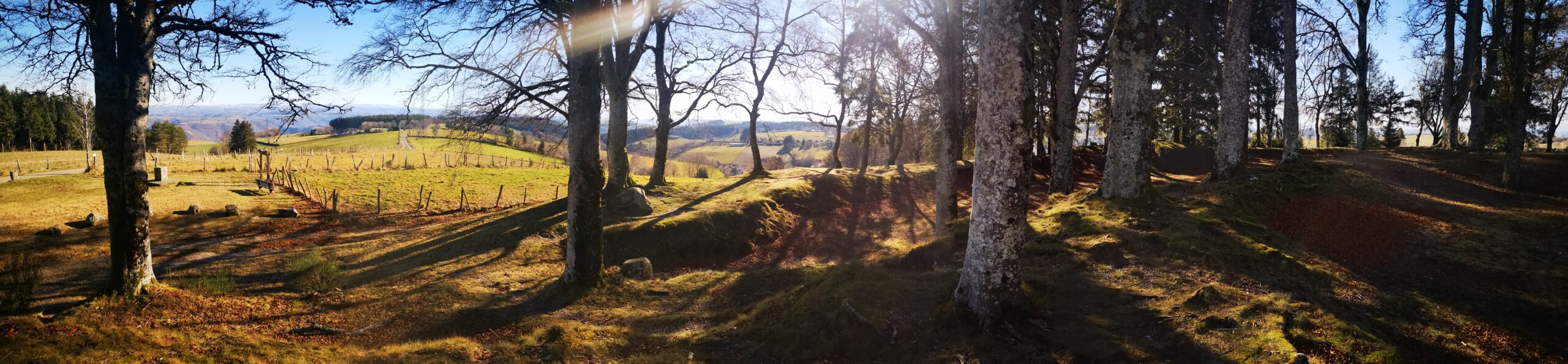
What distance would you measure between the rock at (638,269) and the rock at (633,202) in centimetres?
452

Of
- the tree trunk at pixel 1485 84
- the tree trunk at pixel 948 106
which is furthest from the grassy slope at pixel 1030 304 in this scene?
the tree trunk at pixel 1485 84

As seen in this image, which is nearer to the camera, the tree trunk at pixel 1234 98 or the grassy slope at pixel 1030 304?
the grassy slope at pixel 1030 304

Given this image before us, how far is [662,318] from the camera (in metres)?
9.70

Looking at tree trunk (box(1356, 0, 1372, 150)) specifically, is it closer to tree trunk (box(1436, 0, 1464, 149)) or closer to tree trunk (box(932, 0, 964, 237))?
tree trunk (box(1436, 0, 1464, 149))

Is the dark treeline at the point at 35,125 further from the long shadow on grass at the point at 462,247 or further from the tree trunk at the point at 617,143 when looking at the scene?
the tree trunk at the point at 617,143

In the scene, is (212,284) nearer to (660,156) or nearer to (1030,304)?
(1030,304)

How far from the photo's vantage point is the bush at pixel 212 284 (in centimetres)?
980

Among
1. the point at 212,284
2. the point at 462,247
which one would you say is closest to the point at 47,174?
the point at 462,247

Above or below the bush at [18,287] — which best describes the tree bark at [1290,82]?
above

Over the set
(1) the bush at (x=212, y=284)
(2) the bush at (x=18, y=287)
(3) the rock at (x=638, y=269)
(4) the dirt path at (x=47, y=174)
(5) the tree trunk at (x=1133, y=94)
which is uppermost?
(5) the tree trunk at (x=1133, y=94)

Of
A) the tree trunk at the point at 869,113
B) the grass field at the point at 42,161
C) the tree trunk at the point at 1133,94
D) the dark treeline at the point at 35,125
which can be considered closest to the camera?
the tree trunk at the point at 1133,94

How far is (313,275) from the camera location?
1090cm

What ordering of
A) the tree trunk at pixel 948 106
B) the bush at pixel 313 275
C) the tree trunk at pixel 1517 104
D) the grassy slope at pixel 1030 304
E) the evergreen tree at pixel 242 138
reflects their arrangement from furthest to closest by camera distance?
the evergreen tree at pixel 242 138
the tree trunk at pixel 1517 104
the tree trunk at pixel 948 106
the bush at pixel 313 275
the grassy slope at pixel 1030 304

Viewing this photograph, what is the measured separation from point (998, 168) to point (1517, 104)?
59.2ft
